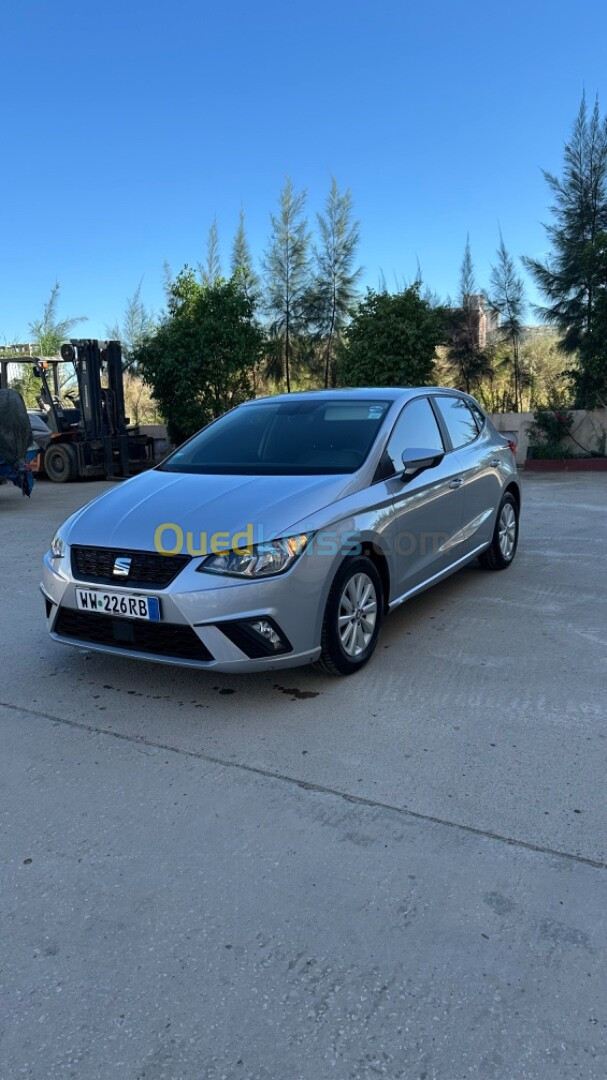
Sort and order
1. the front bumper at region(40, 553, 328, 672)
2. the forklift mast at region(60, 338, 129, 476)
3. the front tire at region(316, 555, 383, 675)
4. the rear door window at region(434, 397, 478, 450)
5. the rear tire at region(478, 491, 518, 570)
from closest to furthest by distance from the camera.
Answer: the front bumper at region(40, 553, 328, 672), the front tire at region(316, 555, 383, 675), the rear door window at region(434, 397, 478, 450), the rear tire at region(478, 491, 518, 570), the forklift mast at region(60, 338, 129, 476)

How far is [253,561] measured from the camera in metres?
3.45

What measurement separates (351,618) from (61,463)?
40.2 feet

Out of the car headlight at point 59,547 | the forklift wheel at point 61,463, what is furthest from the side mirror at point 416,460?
the forklift wheel at point 61,463

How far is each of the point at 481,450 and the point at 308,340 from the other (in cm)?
1291

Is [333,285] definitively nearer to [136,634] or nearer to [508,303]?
[508,303]

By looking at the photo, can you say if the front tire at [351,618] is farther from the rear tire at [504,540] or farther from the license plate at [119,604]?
the rear tire at [504,540]

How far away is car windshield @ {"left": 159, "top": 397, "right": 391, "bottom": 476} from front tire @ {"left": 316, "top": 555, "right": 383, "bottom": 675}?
23.1 inches

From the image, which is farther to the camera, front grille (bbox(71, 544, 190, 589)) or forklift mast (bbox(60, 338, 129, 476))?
forklift mast (bbox(60, 338, 129, 476))

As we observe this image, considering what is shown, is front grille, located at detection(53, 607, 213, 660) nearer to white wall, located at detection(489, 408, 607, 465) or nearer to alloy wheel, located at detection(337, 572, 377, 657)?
alloy wheel, located at detection(337, 572, 377, 657)

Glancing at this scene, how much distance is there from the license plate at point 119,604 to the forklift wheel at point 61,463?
1168cm

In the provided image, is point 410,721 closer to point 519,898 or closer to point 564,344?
point 519,898

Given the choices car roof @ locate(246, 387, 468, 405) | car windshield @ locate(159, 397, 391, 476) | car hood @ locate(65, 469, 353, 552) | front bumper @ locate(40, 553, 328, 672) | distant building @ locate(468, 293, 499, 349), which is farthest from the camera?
distant building @ locate(468, 293, 499, 349)

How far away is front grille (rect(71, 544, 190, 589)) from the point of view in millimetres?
3471

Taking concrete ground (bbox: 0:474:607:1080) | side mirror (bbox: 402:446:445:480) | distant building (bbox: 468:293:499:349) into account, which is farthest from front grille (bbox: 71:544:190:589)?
distant building (bbox: 468:293:499:349)
